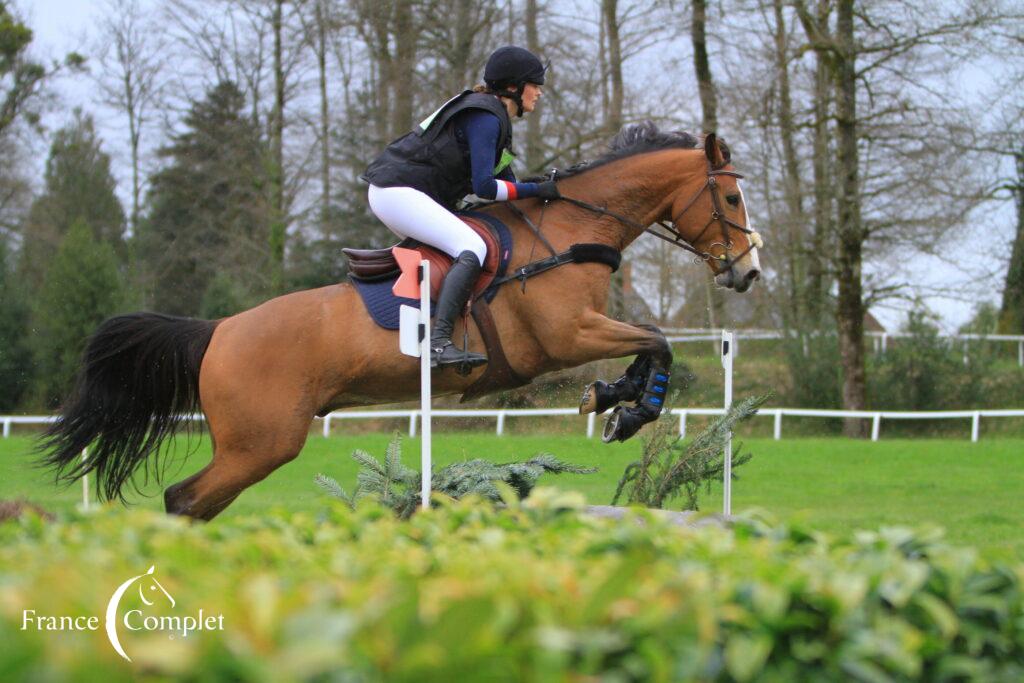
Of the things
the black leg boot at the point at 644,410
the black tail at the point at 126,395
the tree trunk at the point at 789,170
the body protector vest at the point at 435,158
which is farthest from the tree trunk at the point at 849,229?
the black tail at the point at 126,395

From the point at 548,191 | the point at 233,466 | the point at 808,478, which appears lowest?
the point at 808,478

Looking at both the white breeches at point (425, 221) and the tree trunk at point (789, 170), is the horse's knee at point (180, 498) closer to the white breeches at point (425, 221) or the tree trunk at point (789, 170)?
the white breeches at point (425, 221)

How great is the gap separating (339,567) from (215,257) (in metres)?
27.1

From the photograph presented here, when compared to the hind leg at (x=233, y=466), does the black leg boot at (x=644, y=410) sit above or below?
above

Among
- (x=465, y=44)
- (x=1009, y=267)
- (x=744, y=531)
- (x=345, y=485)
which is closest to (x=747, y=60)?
(x=465, y=44)

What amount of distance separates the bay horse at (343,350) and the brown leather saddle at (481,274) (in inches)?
1.7

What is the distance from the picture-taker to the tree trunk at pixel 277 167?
22.4 meters

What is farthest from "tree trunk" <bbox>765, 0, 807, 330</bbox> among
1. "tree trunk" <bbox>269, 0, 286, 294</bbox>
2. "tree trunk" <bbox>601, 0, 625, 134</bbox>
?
"tree trunk" <bbox>269, 0, 286, 294</bbox>

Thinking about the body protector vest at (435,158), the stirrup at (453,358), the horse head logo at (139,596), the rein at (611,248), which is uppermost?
the body protector vest at (435,158)

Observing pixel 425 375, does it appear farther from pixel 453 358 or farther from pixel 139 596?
pixel 139 596

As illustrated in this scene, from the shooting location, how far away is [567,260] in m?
5.48

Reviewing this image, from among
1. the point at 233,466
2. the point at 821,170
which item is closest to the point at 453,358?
the point at 233,466

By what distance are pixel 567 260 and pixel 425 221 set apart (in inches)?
26.2

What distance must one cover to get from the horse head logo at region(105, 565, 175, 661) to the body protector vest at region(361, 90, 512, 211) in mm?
3560
